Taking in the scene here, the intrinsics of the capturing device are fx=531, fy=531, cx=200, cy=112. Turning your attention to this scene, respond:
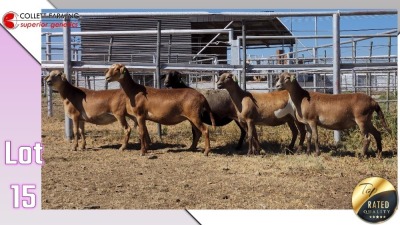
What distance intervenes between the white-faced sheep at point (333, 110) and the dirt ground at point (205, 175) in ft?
1.70

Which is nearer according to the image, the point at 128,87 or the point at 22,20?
the point at 22,20

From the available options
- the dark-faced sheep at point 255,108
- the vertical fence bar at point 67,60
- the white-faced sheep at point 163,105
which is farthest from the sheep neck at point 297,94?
the vertical fence bar at point 67,60

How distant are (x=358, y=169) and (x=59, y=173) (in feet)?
15.6

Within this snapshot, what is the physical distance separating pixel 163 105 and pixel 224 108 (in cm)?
148

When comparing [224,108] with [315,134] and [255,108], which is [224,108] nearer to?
[255,108]

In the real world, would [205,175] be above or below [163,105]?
below

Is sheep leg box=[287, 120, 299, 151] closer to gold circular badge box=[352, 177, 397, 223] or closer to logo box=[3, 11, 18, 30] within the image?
gold circular badge box=[352, 177, 397, 223]

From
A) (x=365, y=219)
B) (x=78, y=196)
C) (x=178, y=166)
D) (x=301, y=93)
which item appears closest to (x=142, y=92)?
(x=178, y=166)

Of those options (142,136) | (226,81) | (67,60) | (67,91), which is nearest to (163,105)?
(142,136)

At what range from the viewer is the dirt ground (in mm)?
6828

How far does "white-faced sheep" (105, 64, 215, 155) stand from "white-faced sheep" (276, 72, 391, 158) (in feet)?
5.38

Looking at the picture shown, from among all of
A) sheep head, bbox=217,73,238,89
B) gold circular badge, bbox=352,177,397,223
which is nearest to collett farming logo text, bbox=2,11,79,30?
sheep head, bbox=217,73,238,89

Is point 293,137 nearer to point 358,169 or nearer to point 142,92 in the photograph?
point 358,169

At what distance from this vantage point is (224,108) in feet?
36.3
